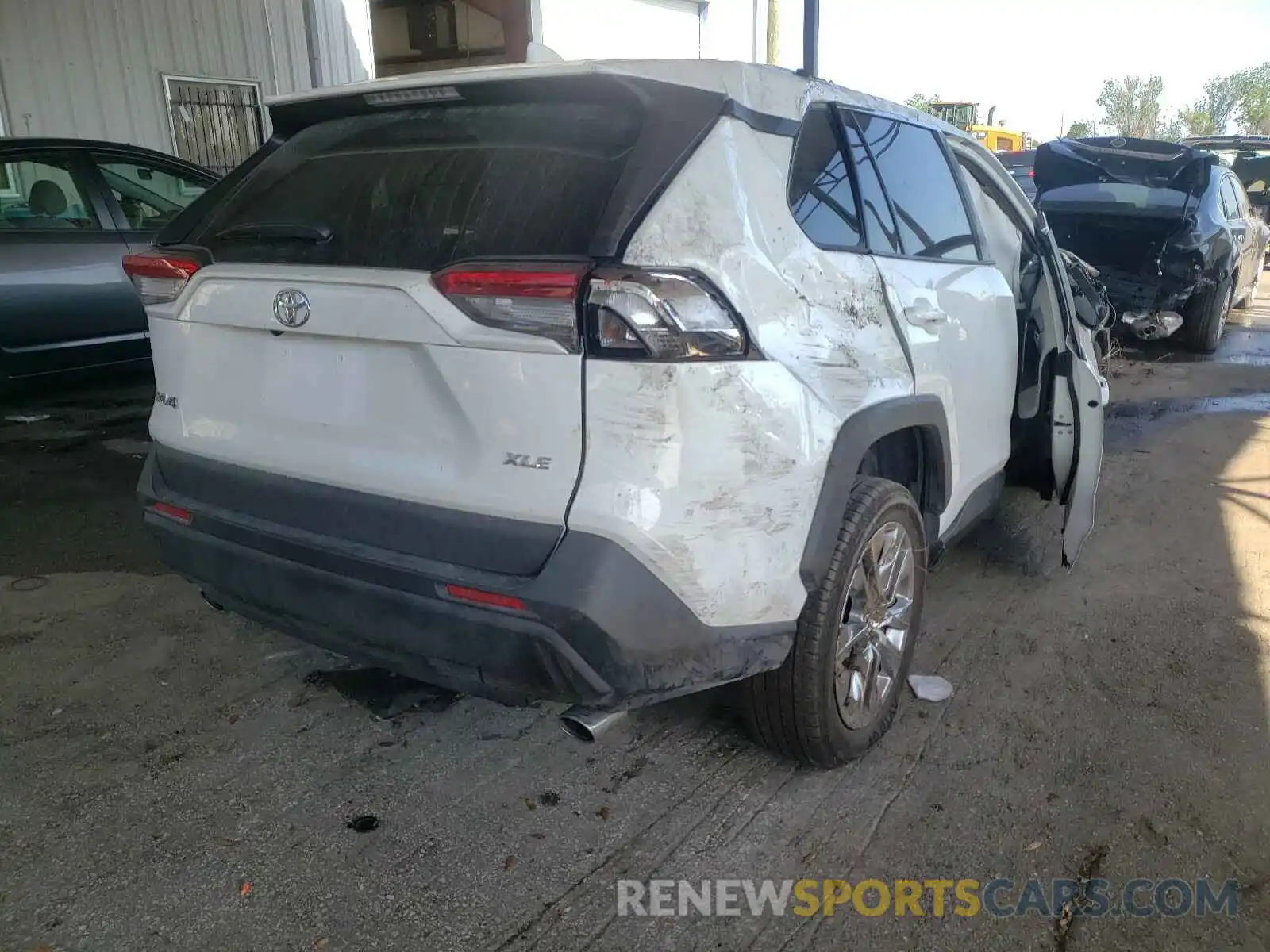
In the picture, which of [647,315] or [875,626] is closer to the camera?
[647,315]

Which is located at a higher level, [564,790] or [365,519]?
[365,519]

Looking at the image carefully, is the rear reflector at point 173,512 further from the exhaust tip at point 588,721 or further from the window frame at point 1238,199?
the window frame at point 1238,199

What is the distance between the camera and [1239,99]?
157ft

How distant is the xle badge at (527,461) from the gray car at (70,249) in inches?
198

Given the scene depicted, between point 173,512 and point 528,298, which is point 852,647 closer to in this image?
point 528,298

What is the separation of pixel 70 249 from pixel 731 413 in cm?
568

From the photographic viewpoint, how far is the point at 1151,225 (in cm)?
876

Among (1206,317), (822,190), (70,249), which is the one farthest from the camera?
(1206,317)

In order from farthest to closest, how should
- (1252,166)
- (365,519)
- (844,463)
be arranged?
(1252,166), (844,463), (365,519)

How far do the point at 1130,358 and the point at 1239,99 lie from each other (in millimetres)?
49773

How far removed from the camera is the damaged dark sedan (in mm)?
8508

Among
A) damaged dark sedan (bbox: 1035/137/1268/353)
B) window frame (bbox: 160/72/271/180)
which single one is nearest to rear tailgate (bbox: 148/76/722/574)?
damaged dark sedan (bbox: 1035/137/1268/353)

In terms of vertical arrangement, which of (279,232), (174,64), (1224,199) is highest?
(174,64)

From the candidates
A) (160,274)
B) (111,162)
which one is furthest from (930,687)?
(111,162)
